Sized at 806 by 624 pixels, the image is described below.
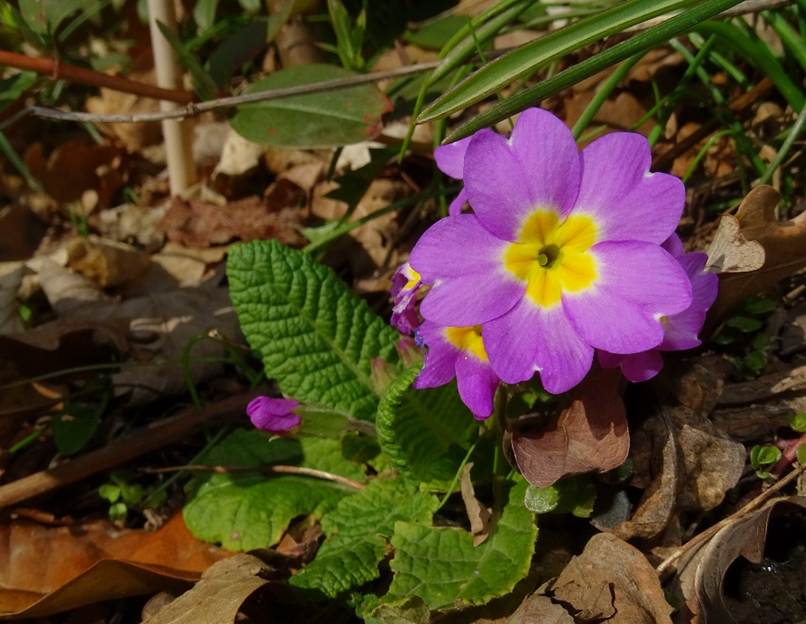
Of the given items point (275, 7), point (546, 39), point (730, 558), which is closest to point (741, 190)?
point (546, 39)

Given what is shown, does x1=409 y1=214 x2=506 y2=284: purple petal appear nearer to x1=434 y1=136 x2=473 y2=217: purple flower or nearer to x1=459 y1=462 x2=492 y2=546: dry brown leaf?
x1=434 y1=136 x2=473 y2=217: purple flower

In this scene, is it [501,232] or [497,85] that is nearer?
[501,232]

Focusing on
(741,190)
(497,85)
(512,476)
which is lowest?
(512,476)

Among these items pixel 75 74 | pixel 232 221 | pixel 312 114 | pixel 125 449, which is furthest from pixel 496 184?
pixel 232 221

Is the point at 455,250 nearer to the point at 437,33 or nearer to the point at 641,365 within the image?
the point at 641,365

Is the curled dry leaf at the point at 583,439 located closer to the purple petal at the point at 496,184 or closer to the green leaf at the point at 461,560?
the green leaf at the point at 461,560

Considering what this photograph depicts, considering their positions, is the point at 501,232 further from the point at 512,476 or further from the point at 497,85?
the point at 512,476
